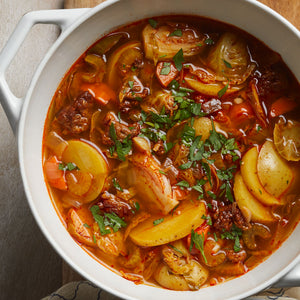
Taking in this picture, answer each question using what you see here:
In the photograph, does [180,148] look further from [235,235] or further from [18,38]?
[18,38]

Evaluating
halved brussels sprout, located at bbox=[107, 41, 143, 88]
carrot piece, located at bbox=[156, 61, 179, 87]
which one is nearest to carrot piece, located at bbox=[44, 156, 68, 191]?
halved brussels sprout, located at bbox=[107, 41, 143, 88]

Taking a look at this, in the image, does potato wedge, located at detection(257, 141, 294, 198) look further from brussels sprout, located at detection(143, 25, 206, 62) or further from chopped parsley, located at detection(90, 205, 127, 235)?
chopped parsley, located at detection(90, 205, 127, 235)

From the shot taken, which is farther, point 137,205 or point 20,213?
A: point 20,213

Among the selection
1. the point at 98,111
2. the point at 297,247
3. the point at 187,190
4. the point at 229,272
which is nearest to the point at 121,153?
the point at 98,111

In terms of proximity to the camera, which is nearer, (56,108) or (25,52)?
(56,108)

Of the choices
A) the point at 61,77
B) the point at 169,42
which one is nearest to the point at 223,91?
the point at 169,42

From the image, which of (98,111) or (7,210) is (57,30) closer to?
(98,111)

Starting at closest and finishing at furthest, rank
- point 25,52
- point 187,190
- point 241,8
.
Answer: point 241,8, point 187,190, point 25,52
